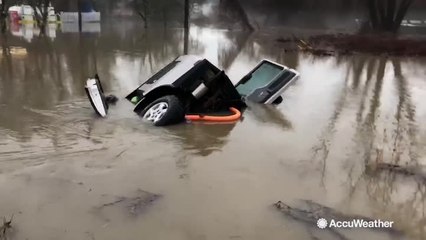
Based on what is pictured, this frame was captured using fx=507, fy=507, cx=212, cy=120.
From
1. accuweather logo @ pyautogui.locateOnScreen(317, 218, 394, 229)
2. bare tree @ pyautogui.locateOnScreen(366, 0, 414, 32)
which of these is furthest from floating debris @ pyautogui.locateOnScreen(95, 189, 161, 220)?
bare tree @ pyautogui.locateOnScreen(366, 0, 414, 32)

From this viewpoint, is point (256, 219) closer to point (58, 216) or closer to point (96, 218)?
point (96, 218)

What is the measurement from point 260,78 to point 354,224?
6044 mm

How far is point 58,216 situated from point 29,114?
14.4ft

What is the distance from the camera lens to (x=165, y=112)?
25.7 ft

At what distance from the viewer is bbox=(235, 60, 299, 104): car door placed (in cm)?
949

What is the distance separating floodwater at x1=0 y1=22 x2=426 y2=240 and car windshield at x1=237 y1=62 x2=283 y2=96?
616 mm

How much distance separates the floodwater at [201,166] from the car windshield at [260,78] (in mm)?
616

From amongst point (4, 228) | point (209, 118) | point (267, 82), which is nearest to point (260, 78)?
point (267, 82)

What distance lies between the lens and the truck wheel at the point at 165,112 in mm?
7816

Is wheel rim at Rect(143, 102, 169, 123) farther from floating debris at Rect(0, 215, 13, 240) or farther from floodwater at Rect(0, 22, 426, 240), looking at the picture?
floating debris at Rect(0, 215, 13, 240)

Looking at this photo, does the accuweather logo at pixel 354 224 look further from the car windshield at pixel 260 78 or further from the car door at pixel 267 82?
the car windshield at pixel 260 78

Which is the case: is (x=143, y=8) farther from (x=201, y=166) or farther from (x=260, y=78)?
(x=201, y=166)

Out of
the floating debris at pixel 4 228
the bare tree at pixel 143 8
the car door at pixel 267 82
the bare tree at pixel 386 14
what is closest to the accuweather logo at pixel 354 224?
the floating debris at pixel 4 228

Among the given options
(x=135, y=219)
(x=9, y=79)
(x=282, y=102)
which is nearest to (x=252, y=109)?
(x=282, y=102)
